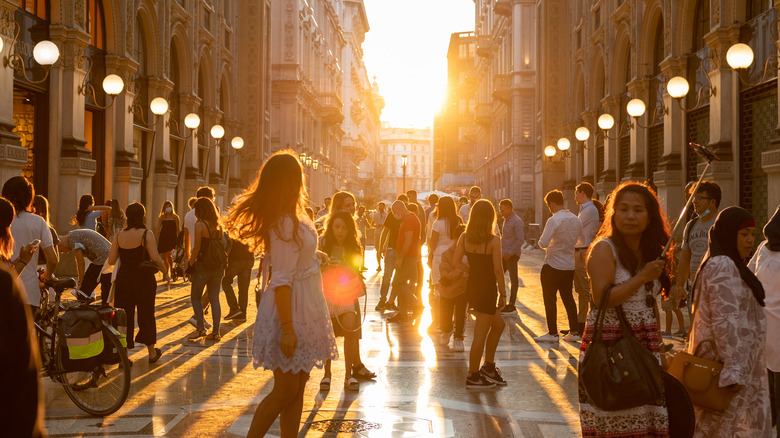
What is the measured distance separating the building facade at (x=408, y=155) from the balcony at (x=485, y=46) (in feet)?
353

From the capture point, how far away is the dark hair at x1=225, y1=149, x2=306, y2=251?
4734 millimetres

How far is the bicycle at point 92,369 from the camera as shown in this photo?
675cm

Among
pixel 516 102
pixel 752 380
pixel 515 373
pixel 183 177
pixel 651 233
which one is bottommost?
pixel 515 373

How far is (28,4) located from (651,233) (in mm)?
13950

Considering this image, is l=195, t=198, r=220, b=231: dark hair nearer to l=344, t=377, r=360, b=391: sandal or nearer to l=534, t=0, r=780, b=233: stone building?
l=344, t=377, r=360, b=391: sandal

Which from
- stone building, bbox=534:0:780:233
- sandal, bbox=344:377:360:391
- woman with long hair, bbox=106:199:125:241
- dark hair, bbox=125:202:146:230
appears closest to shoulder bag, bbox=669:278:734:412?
sandal, bbox=344:377:360:391

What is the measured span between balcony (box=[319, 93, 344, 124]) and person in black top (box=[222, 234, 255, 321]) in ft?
151

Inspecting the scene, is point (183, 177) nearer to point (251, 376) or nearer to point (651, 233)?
point (251, 376)

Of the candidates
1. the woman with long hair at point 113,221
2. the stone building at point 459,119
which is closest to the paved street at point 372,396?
the woman with long hair at point 113,221

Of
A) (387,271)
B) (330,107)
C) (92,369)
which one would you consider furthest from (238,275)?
(330,107)

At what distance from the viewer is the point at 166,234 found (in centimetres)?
1645

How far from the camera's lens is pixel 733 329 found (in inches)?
164

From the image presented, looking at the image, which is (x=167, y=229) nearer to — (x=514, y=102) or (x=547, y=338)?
(x=547, y=338)

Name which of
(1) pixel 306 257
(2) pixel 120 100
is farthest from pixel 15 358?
(2) pixel 120 100
